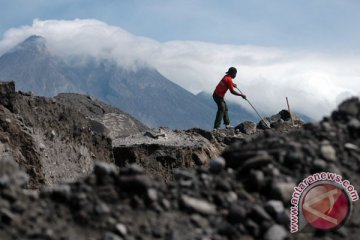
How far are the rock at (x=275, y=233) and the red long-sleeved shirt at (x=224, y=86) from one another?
49.2 feet

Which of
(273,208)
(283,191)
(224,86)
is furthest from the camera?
(224,86)

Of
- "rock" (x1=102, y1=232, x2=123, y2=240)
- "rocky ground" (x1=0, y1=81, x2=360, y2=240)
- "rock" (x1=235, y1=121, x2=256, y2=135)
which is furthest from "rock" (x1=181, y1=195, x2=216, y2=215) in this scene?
"rock" (x1=235, y1=121, x2=256, y2=135)

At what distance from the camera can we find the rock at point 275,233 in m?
6.32

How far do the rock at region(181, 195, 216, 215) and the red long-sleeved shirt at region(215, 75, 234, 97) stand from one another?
49.0ft

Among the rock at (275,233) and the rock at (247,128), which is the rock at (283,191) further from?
the rock at (247,128)

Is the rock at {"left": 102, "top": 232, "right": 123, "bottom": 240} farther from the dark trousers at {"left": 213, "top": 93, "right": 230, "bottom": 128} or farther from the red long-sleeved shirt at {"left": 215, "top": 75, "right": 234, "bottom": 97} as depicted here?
the dark trousers at {"left": 213, "top": 93, "right": 230, "bottom": 128}

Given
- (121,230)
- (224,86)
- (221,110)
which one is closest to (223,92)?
(224,86)

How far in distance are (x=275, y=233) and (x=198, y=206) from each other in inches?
29.6

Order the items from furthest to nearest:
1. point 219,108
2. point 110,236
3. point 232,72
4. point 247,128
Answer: point 247,128, point 219,108, point 232,72, point 110,236

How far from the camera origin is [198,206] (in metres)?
6.43

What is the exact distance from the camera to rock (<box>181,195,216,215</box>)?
21.0 feet

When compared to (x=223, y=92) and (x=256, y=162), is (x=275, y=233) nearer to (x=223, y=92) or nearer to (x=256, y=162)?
(x=256, y=162)

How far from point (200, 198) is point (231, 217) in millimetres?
360

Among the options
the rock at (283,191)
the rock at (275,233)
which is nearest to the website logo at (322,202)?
the rock at (283,191)
